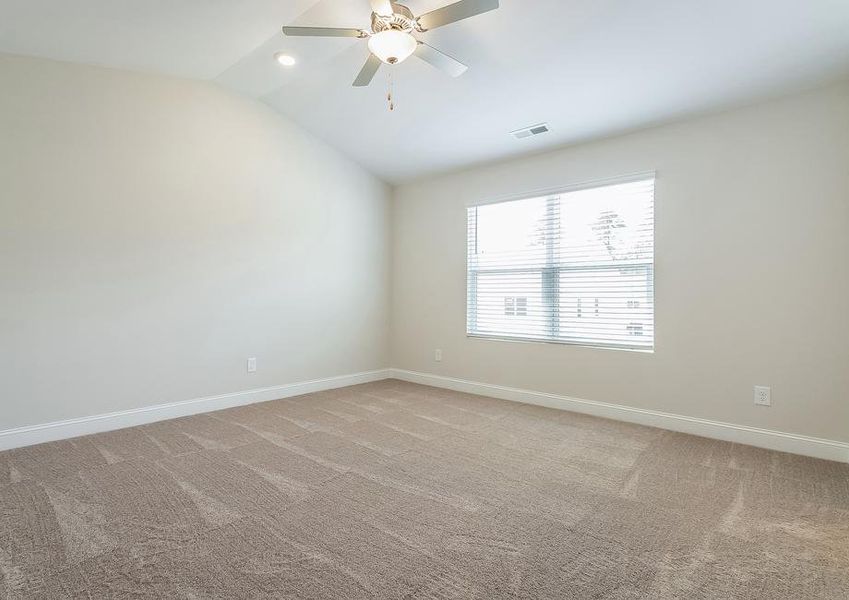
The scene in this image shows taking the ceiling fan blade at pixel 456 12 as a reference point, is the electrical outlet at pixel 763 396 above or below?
below

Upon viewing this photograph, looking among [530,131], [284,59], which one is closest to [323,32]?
[284,59]

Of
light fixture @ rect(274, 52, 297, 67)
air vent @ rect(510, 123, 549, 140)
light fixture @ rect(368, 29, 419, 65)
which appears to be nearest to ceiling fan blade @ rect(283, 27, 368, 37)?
light fixture @ rect(368, 29, 419, 65)

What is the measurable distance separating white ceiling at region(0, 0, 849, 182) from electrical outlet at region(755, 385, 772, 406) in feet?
6.40

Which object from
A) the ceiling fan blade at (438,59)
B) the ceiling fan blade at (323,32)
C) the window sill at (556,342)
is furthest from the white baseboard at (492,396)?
the ceiling fan blade at (323,32)

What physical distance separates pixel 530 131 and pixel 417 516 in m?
3.07

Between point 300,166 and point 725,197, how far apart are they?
12.0ft

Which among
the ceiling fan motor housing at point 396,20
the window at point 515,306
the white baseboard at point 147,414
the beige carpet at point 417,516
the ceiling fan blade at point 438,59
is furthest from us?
the window at point 515,306

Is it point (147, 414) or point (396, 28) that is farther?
point (147, 414)

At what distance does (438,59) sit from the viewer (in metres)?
2.44

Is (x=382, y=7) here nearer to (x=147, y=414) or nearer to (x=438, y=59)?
(x=438, y=59)

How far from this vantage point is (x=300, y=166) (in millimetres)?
4273

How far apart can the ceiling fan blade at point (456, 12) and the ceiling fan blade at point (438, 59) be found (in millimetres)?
116

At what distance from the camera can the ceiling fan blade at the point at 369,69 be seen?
97.3 inches

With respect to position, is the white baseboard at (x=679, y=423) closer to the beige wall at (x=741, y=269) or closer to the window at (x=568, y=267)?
the beige wall at (x=741, y=269)
